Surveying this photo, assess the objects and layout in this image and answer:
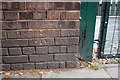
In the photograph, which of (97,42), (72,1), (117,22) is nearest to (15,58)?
(72,1)

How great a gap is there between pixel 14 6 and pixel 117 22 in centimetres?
187

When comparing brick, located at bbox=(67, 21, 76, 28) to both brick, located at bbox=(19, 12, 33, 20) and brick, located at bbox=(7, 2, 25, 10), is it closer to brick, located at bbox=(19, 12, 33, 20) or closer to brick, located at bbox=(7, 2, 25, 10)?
brick, located at bbox=(19, 12, 33, 20)

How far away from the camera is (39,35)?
3.18 meters

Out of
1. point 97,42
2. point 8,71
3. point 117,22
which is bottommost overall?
point 8,71

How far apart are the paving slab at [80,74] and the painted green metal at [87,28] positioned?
1.18ft

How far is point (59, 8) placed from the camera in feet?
10.1

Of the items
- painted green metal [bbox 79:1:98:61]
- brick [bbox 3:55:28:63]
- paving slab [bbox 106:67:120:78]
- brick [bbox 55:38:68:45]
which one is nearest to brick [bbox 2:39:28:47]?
brick [bbox 3:55:28:63]

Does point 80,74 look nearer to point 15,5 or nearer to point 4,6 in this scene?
point 15,5


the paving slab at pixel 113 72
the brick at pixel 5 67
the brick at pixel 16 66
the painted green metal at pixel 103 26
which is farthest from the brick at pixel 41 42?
the paving slab at pixel 113 72

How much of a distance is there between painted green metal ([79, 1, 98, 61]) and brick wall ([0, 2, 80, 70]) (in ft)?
0.92

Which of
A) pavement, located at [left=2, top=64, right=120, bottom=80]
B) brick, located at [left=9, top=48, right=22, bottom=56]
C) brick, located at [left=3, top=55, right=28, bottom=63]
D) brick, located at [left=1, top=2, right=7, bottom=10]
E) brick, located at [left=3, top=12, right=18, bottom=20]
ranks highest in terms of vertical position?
brick, located at [left=1, top=2, right=7, bottom=10]

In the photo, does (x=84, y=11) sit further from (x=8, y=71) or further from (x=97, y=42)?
(x=8, y=71)

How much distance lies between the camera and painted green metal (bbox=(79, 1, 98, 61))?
11.0 feet

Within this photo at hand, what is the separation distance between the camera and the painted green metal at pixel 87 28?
3.36 metres
